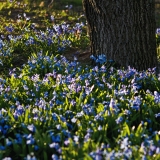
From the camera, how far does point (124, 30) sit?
5.73m

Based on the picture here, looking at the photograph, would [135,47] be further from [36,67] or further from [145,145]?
[145,145]

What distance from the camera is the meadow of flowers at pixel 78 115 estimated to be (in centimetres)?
347

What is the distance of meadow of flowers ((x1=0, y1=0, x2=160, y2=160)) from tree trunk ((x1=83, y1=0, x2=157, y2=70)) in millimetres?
235

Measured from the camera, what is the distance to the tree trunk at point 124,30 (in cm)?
564

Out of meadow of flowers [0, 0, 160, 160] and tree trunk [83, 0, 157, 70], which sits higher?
tree trunk [83, 0, 157, 70]

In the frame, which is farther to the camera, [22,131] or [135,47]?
[135,47]

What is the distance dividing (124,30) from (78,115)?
2.13 metres

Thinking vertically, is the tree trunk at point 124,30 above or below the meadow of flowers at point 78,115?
above

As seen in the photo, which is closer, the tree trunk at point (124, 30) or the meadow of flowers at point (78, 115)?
the meadow of flowers at point (78, 115)

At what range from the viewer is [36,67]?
5.80 meters

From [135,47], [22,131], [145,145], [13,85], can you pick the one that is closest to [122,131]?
[145,145]

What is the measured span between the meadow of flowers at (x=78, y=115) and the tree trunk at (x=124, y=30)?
0.77 feet

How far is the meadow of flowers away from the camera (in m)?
3.47

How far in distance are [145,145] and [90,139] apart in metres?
0.50
